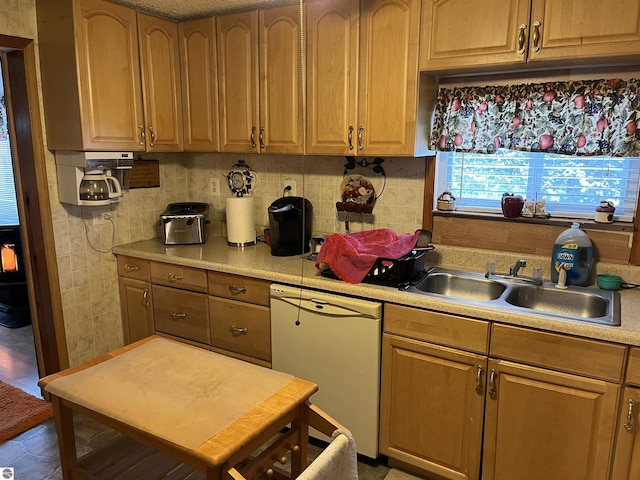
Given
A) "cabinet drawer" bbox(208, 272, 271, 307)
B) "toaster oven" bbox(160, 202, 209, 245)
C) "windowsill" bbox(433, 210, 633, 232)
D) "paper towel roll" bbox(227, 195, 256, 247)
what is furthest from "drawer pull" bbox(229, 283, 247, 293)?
"windowsill" bbox(433, 210, 633, 232)

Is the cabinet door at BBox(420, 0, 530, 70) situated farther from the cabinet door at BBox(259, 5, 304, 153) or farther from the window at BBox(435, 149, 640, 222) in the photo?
the cabinet door at BBox(259, 5, 304, 153)

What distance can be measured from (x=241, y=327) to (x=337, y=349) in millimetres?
588

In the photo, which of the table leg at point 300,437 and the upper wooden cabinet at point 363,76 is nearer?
the table leg at point 300,437

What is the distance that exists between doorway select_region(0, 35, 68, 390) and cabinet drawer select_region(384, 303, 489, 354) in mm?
1894

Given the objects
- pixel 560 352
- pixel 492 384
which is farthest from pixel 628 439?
pixel 492 384

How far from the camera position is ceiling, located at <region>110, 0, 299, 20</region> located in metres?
2.55

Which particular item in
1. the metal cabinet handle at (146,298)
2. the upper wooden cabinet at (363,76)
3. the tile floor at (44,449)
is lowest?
the tile floor at (44,449)

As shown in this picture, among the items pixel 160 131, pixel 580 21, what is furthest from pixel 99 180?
pixel 580 21

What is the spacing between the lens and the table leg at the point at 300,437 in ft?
4.79

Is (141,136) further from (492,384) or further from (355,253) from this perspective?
(492,384)

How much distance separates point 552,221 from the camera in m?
2.30

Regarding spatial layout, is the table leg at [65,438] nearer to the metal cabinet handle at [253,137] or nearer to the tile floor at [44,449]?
the tile floor at [44,449]

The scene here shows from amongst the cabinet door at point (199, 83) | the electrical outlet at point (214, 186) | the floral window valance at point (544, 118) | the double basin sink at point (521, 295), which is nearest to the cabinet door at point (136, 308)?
the electrical outlet at point (214, 186)

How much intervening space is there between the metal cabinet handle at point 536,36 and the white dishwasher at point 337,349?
4.07ft
